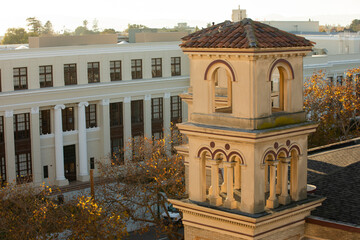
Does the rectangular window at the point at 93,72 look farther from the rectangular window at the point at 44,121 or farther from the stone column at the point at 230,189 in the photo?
the stone column at the point at 230,189

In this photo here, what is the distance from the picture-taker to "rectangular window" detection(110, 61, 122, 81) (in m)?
73.9

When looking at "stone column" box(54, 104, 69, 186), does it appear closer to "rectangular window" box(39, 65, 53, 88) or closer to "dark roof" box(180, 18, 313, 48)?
"rectangular window" box(39, 65, 53, 88)

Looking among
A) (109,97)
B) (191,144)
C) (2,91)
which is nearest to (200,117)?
(191,144)

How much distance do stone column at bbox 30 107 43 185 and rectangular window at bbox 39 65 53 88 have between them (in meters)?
2.58

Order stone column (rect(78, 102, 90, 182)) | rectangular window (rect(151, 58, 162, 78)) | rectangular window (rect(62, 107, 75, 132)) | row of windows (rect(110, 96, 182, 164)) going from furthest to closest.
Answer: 1. rectangular window (rect(151, 58, 162, 78))
2. row of windows (rect(110, 96, 182, 164))
3. stone column (rect(78, 102, 90, 182))
4. rectangular window (rect(62, 107, 75, 132))

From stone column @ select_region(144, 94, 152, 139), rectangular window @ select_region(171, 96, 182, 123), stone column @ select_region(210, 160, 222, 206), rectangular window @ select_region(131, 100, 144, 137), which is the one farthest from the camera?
rectangular window @ select_region(171, 96, 182, 123)

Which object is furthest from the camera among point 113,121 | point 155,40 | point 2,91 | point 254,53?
point 155,40

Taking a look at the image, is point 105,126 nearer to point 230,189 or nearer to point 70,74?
point 70,74

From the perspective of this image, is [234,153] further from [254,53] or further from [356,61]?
[356,61]

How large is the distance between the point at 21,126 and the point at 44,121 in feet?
9.33

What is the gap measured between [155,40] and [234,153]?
55551mm

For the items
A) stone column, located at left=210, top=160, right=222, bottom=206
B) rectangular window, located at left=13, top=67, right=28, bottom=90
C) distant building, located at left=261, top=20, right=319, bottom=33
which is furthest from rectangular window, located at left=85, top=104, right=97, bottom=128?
distant building, located at left=261, top=20, right=319, bottom=33

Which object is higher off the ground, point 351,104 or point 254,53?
point 254,53

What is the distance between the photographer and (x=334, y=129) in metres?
69.1
